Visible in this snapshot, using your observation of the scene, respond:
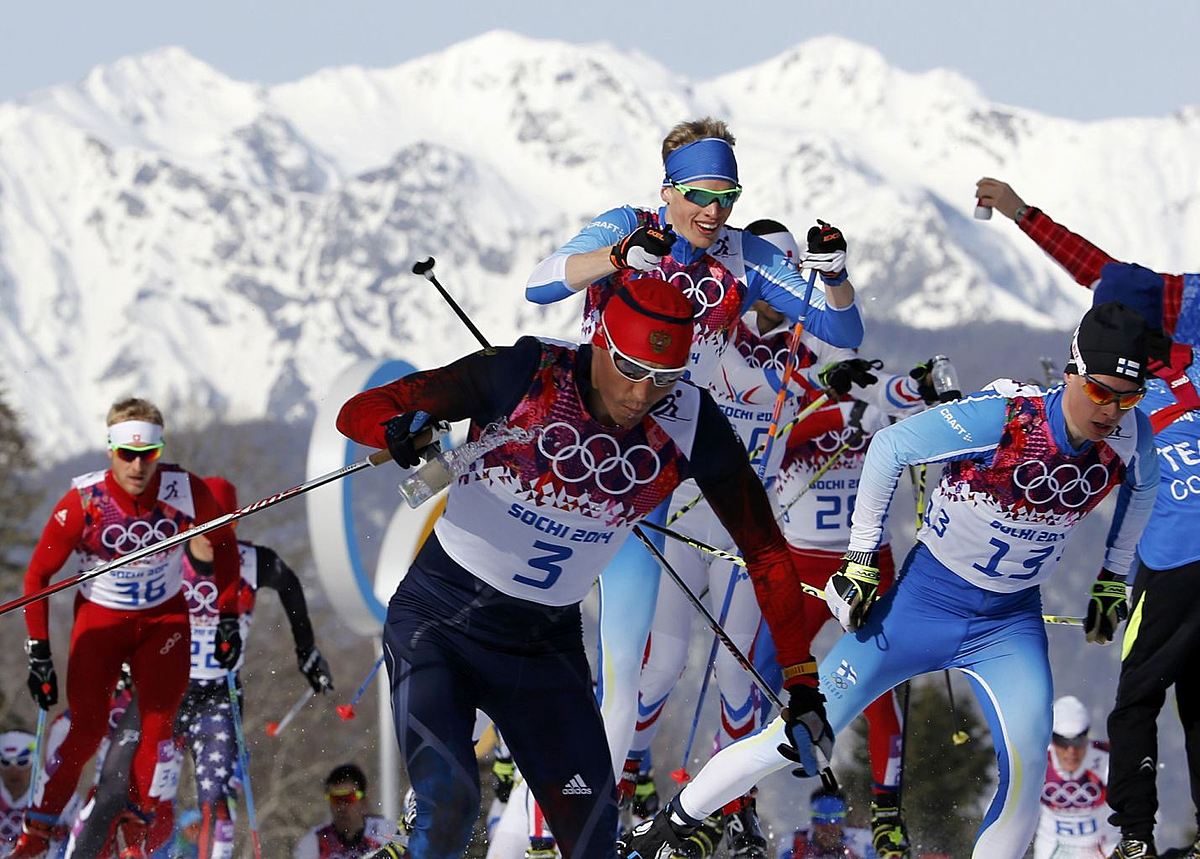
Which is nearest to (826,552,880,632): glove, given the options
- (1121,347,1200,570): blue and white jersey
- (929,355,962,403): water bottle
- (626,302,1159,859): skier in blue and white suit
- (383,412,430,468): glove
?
(626,302,1159,859): skier in blue and white suit

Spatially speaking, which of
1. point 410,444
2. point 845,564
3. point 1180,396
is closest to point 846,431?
point 1180,396

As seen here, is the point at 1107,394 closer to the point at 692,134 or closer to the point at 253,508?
the point at 692,134

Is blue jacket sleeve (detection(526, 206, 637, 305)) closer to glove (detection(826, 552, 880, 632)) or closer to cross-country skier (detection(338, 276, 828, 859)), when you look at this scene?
cross-country skier (detection(338, 276, 828, 859))

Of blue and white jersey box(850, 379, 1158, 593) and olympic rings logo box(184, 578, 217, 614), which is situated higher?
blue and white jersey box(850, 379, 1158, 593)

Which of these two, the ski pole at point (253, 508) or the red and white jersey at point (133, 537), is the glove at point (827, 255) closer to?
the ski pole at point (253, 508)

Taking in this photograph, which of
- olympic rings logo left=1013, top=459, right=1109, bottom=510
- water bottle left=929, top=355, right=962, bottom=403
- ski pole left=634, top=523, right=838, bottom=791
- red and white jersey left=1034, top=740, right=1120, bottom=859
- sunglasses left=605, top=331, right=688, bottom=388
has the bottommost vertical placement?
red and white jersey left=1034, top=740, right=1120, bottom=859

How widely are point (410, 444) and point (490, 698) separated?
95 cm

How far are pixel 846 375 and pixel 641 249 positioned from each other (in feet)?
7.64

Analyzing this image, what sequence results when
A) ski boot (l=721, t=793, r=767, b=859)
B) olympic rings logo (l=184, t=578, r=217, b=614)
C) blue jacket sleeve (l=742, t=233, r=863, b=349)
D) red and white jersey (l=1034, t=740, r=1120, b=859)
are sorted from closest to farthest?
blue jacket sleeve (l=742, t=233, r=863, b=349) → ski boot (l=721, t=793, r=767, b=859) → red and white jersey (l=1034, t=740, r=1120, b=859) → olympic rings logo (l=184, t=578, r=217, b=614)

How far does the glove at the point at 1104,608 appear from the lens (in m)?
6.31

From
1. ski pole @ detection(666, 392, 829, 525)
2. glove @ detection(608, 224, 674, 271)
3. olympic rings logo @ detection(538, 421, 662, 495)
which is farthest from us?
ski pole @ detection(666, 392, 829, 525)

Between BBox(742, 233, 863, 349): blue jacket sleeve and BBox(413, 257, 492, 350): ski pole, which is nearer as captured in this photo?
BBox(413, 257, 492, 350): ski pole

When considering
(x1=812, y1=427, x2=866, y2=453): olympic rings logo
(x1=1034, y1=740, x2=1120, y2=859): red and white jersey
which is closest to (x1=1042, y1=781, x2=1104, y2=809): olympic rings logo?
(x1=1034, y1=740, x2=1120, y2=859): red and white jersey

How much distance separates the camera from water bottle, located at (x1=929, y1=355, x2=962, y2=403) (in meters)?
8.30
